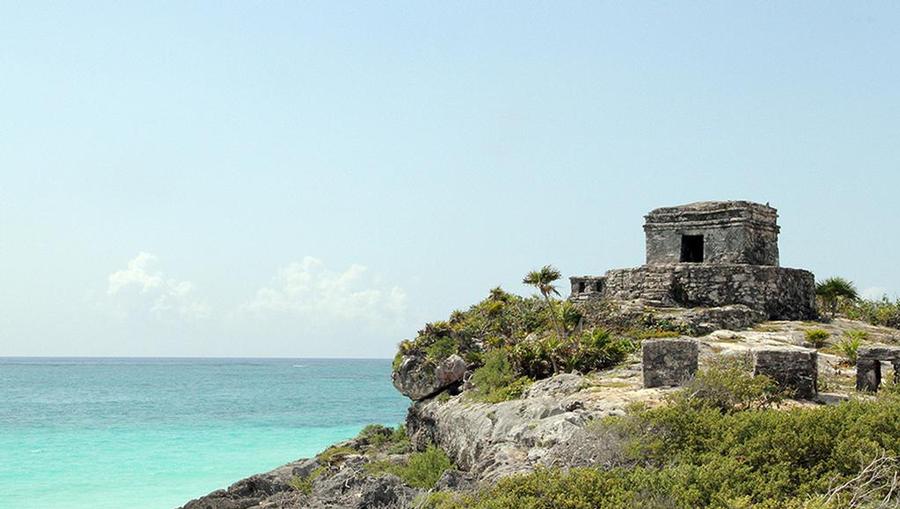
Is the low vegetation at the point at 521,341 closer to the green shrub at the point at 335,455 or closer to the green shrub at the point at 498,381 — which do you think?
the green shrub at the point at 498,381

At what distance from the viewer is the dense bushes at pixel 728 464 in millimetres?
9602

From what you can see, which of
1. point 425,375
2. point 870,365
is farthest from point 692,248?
point 870,365

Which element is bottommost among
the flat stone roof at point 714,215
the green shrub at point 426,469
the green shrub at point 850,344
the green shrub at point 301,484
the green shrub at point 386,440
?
the green shrub at point 301,484

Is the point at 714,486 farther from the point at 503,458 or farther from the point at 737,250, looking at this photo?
the point at 737,250

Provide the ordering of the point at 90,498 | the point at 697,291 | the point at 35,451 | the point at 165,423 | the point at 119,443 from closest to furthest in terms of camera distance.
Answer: the point at 697,291 < the point at 90,498 < the point at 35,451 < the point at 119,443 < the point at 165,423

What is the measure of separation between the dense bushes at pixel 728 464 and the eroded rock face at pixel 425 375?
11.6 metres

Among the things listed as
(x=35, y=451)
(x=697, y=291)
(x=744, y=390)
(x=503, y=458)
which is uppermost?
(x=697, y=291)

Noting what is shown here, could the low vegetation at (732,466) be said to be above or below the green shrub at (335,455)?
above

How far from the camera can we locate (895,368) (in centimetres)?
1452

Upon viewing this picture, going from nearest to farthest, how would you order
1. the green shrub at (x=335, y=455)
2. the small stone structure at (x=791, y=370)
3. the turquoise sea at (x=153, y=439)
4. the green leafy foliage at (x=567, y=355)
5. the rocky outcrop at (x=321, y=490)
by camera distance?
the small stone structure at (x=791, y=370)
the rocky outcrop at (x=321, y=490)
the green leafy foliage at (x=567, y=355)
the green shrub at (x=335, y=455)
the turquoise sea at (x=153, y=439)

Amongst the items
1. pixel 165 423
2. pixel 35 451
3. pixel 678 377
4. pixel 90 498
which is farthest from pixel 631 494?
pixel 165 423

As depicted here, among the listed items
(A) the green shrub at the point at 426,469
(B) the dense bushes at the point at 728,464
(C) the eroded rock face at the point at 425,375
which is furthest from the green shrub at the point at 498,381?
(B) the dense bushes at the point at 728,464

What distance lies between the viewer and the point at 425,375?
2455 cm

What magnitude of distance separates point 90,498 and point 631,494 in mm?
27237
